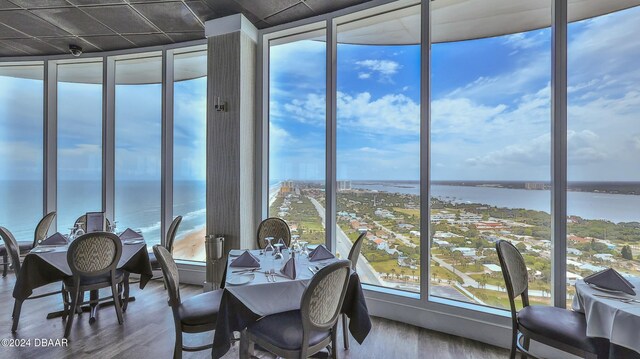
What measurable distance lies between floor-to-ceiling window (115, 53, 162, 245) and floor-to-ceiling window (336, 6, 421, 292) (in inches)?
122

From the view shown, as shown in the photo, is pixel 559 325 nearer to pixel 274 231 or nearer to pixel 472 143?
pixel 472 143

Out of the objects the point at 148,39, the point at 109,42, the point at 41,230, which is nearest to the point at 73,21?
the point at 109,42

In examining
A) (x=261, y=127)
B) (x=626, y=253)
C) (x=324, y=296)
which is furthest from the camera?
(x=261, y=127)

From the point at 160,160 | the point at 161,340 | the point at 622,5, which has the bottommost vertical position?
the point at 161,340

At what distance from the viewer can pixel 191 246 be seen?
4469mm

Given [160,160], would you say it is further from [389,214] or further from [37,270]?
[389,214]

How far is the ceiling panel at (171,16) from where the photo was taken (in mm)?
3357

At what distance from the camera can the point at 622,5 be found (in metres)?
2.41

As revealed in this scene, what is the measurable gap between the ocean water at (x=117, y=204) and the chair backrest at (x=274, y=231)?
1454 millimetres

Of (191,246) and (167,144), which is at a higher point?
(167,144)

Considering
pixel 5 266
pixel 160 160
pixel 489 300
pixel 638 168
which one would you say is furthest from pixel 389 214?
pixel 5 266

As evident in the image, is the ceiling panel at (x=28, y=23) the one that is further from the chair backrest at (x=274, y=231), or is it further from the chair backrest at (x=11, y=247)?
the chair backrest at (x=274, y=231)

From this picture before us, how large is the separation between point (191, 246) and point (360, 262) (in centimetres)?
278

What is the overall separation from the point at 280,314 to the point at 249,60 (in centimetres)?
323
